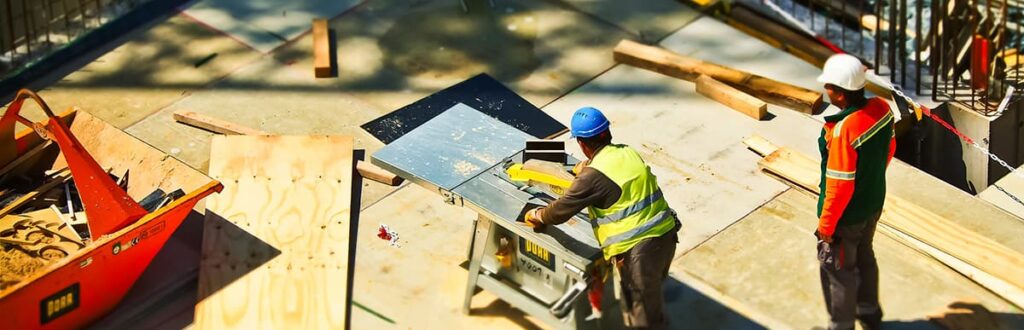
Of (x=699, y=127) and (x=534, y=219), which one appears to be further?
(x=699, y=127)

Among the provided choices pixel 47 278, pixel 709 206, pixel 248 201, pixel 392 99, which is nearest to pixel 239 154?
pixel 248 201

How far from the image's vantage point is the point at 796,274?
8.95 meters

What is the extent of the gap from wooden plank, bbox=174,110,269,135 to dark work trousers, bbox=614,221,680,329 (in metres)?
3.96

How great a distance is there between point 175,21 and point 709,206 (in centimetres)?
567

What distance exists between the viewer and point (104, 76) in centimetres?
1170

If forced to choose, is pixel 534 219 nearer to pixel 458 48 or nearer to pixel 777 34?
pixel 458 48

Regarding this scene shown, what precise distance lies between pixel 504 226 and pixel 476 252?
584 mm

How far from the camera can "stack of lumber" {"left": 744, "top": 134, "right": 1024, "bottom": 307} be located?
8.66m

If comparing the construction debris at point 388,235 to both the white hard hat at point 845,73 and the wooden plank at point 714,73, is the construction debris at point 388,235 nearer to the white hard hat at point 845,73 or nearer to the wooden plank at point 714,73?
the wooden plank at point 714,73

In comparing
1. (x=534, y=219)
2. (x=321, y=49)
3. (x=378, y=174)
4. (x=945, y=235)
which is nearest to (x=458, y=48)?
(x=321, y=49)

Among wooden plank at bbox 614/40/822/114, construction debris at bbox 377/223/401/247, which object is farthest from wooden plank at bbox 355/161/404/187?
wooden plank at bbox 614/40/822/114

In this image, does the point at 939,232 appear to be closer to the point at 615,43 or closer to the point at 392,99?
the point at 615,43

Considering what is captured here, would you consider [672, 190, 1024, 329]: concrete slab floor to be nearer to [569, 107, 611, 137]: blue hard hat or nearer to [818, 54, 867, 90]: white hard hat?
[818, 54, 867, 90]: white hard hat

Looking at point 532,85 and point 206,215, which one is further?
point 532,85
